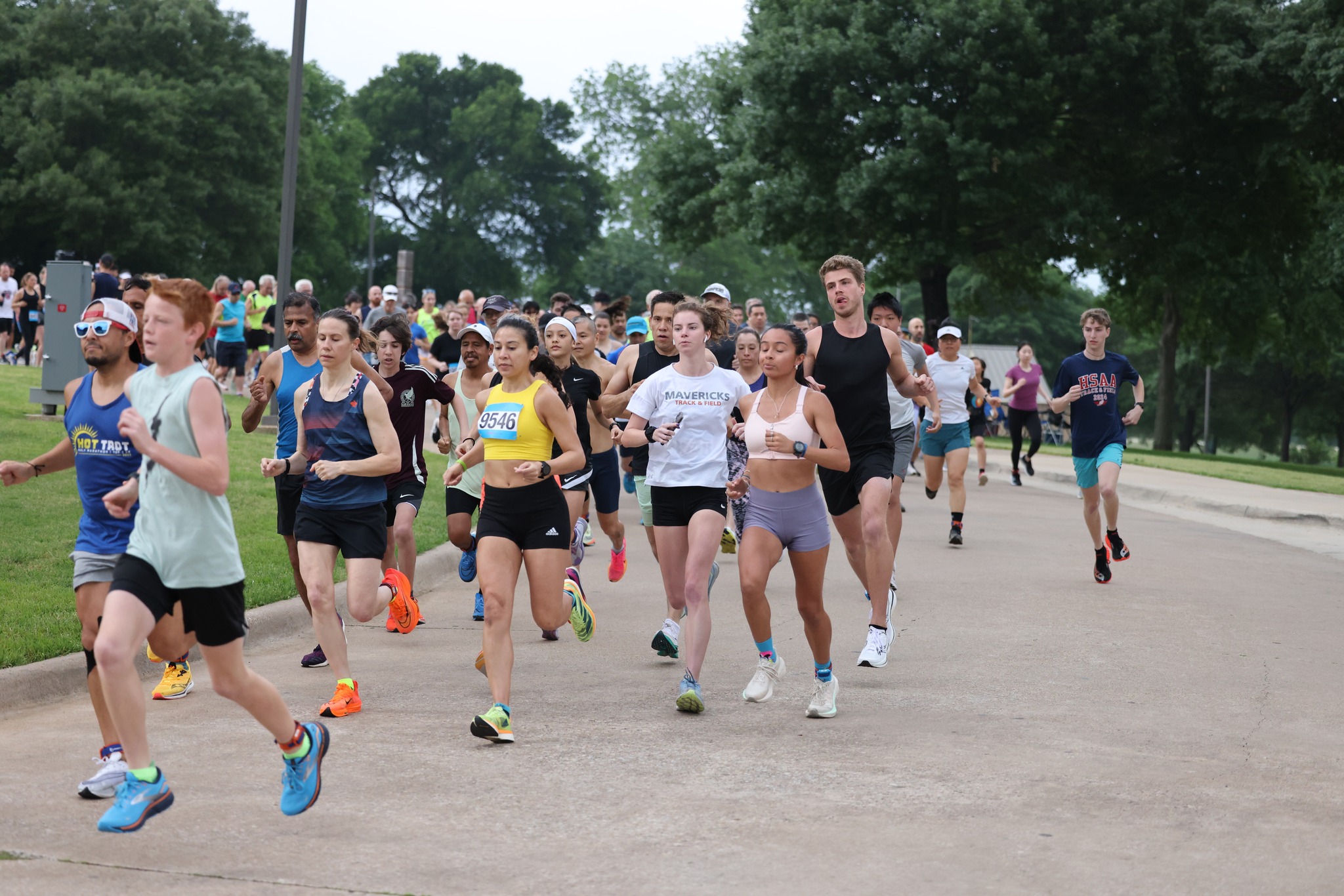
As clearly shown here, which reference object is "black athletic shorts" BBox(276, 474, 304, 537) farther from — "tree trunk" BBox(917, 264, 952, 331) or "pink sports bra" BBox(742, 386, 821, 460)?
"tree trunk" BBox(917, 264, 952, 331)

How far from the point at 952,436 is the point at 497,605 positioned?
8.39 metres

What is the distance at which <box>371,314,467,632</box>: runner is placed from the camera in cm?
909

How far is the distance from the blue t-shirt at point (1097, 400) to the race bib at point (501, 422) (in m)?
6.10

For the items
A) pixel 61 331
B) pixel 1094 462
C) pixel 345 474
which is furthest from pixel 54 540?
pixel 61 331

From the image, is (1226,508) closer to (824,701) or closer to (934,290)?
(824,701)

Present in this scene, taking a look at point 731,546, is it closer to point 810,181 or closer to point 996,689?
point 996,689

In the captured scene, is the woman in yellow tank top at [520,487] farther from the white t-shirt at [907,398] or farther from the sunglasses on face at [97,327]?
the white t-shirt at [907,398]

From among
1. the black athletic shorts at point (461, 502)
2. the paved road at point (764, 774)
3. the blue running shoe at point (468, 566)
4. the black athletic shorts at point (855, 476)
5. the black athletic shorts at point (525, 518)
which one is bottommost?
the paved road at point (764, 774)

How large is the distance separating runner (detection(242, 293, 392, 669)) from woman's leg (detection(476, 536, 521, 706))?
1.39 meters

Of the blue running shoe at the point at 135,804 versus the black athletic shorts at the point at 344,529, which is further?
the black athletic shorts at the point at 344,529

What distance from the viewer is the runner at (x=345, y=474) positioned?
7.18 metres

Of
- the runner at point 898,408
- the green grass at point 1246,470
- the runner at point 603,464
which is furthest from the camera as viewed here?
the green grass at point 1246,470

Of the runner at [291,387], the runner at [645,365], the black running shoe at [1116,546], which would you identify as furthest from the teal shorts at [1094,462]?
the runner at [291,387]

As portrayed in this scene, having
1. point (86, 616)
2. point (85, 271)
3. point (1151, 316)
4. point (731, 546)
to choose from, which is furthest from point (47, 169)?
point (86, 616)
